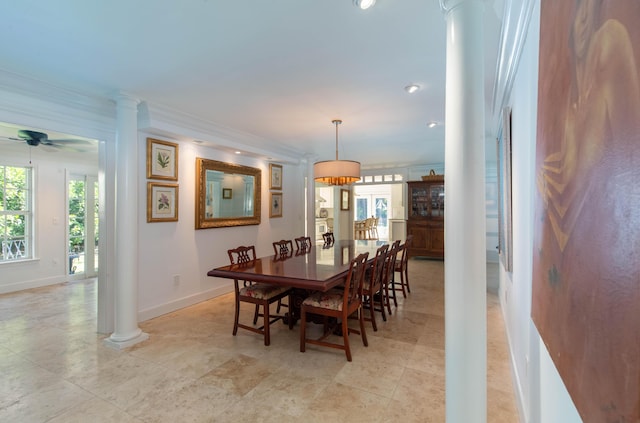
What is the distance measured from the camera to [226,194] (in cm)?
468

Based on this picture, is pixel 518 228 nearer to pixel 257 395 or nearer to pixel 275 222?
pixel 257 395

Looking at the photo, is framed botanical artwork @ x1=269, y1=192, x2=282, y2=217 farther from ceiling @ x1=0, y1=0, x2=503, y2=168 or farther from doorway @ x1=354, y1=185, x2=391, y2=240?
doorway @ x1=354, y1=185, x2=391, y2=240

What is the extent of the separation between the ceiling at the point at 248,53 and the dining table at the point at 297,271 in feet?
5.45

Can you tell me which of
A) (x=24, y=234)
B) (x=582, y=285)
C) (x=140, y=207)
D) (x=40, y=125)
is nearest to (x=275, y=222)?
(x=140, y=207)

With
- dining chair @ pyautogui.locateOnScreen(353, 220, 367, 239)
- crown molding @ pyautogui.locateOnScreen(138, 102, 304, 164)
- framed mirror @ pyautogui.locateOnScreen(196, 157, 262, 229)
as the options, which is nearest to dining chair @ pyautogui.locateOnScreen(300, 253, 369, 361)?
framed mirror @ pyautogui.locateOnScreen(196, 157, 262, 229)

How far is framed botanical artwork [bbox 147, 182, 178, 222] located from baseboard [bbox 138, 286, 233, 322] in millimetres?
1053

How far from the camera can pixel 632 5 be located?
1.39ft

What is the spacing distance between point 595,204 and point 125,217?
11.2 feet

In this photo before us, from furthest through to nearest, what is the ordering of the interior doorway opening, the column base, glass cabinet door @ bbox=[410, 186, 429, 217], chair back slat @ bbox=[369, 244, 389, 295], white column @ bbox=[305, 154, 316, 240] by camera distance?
the interior doorway opening, glass cabinet door @ bbox=[410, 186, 429, 217], white column @ bbox=[305, 154, 316, 240], chair back slat @ bbox=[369, 244, 389, 295], the column base

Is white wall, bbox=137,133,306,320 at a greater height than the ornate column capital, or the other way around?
the ornate column capital

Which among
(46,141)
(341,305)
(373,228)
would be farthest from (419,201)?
(46,141)

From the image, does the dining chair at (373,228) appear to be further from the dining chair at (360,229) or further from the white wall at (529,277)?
the white wall at (529,277)

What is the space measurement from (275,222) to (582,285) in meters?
5.22

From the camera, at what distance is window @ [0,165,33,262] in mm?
4832
